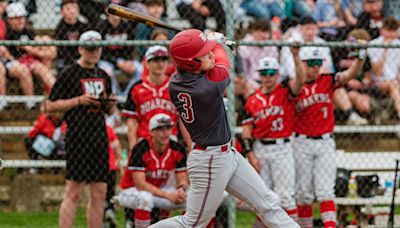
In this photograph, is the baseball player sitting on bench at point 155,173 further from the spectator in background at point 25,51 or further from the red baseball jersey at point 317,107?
the spectator in background at point 25,51

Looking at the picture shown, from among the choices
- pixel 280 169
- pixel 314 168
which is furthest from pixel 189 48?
pixel 314 168

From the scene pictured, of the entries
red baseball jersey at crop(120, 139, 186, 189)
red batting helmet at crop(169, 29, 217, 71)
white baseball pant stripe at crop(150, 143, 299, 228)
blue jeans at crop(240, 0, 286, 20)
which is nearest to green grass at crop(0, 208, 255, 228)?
red baseball jersey at crop(120, 139, 186, 189)

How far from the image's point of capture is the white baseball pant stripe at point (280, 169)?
847cm

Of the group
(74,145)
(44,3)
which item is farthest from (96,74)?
(44,3)

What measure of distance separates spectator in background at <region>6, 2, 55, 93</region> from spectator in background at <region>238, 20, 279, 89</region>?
79.9 inches

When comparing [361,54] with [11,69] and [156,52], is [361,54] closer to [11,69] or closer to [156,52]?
[156,52]

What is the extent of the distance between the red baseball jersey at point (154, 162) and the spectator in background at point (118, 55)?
1.72 m

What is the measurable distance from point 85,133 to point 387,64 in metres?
3.94

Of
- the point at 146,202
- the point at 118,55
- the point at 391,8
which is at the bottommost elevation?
the point at 146,202

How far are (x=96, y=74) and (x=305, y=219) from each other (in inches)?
91.4

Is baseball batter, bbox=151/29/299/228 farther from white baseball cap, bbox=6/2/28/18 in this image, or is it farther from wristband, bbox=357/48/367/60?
white baseball cap, bbox=6/2/28/18

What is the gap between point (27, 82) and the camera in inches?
384

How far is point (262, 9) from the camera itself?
36.2ft

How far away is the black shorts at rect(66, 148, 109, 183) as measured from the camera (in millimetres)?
8023
